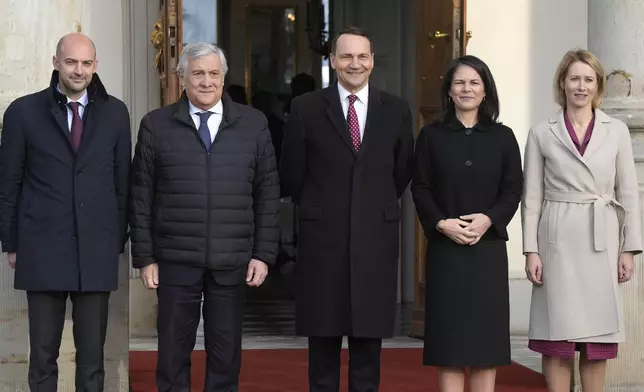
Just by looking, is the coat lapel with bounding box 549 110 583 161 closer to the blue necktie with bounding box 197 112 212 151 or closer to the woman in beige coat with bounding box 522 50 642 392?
the woman in beige coat with bounding box 522 50 642 392

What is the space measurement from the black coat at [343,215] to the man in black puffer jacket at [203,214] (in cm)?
17

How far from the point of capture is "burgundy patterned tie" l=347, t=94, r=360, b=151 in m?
6.34

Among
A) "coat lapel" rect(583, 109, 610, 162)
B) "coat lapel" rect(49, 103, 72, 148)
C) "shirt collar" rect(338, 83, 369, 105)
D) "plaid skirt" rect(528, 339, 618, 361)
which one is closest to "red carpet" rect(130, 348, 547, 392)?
"plaid skirt" rect(528, 339, 618, 361)

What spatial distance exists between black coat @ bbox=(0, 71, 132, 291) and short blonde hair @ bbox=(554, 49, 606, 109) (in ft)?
6.69

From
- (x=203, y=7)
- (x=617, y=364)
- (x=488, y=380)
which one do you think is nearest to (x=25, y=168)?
(x=488, y=380)

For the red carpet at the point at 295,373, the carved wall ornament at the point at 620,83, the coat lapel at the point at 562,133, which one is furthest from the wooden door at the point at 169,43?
the coat lapel at the point at 562,133

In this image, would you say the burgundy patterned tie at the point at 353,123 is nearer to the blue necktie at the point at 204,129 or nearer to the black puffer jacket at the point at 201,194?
the black puffer jacket at the point at 201,194

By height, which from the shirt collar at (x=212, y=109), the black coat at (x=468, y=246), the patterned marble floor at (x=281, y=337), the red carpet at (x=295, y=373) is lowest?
the patterned marble floor at (x=281, y=337)

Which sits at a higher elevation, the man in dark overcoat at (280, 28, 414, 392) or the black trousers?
the man in dark overcoat at (280, 28, 414, 392)

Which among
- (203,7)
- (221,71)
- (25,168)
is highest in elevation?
(203,7)

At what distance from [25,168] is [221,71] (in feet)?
3.20

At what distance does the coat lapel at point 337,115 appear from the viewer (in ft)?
20.7

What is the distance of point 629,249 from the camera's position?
6539mm

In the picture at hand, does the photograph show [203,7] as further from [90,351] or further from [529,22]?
[90,351]
